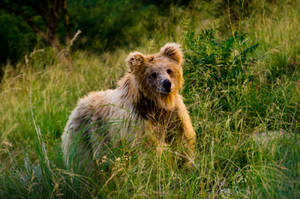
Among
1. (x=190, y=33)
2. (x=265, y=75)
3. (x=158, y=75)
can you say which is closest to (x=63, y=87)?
(x=190, y=33)

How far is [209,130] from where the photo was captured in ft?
11.1

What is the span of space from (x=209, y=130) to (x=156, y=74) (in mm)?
850

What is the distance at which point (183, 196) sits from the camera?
2574 mm

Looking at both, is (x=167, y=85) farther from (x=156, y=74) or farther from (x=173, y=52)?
(x=173, y=52)

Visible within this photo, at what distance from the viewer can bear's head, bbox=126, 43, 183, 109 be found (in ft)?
11.8

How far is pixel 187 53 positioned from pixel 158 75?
113cm

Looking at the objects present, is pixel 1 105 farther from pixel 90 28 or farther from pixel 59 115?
pixel 90 28

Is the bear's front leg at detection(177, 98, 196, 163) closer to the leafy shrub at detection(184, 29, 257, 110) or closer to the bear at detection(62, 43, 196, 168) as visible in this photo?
the bear at detection(62, 43, 196, 168)

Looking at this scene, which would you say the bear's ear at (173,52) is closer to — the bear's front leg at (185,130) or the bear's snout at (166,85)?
the bear's snout at (166,85)

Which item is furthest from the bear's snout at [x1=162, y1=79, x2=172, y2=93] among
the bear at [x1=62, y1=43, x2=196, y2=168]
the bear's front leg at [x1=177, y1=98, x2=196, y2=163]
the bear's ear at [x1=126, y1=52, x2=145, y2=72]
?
the bear's ear at [x1=126, y1=52, x2=145, y2=72]

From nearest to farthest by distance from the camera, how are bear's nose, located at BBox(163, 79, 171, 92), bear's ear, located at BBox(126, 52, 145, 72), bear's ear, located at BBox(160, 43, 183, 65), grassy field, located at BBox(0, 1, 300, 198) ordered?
1. grassy field, located at BBox(0, 1, 300, 198)
2. bear's nose, located at BBox(163, 79, 171, 92)
3. bear's ear, located at BBox(126, 52, 145, 72)
4. bear's ear, located at BBox(160, 43, 183, 65)

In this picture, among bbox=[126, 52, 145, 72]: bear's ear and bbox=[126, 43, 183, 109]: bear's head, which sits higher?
bbox=[126, 52, 145, 72]: bear's ear

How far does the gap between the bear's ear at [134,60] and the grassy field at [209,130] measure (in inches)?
28.9

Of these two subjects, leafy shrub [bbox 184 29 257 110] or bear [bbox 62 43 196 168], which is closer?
bear [bbox 62 43 196 168]
